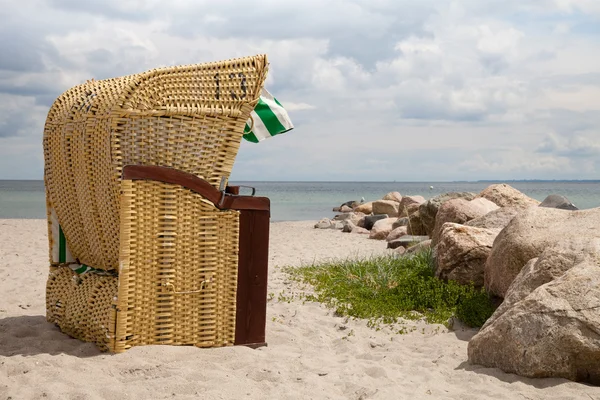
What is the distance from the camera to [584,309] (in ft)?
16.5

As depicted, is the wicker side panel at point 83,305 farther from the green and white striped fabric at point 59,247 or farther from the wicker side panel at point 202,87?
the wicker side panel at point 202,87

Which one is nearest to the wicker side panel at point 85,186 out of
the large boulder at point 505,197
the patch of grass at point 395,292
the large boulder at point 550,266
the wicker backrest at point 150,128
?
the wicker backrest at point 150,128

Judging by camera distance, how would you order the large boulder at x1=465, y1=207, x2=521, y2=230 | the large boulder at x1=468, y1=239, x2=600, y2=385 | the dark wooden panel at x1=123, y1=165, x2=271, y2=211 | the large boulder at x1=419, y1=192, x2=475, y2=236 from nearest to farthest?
the large boulder at x1=468, y1=239, x2=600, y2=385 < the dark wooden panel at x1=123, y1=165, x2=271, y2=211 < the large boulder at x1=465, y1=207, x2=521, y2=230 < the large boulder at x1=419, y1=192, x2=475, y2=236

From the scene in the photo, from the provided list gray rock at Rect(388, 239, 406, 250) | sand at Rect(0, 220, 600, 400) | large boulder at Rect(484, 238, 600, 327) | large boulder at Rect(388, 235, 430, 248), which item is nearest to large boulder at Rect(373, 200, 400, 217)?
gray rock at Rect(388, 239, 406, 250)

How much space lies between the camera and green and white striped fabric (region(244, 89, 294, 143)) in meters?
6.24

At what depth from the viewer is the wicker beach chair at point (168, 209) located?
17.9 feet

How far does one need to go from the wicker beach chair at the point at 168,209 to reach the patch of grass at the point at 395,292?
219 centimetres

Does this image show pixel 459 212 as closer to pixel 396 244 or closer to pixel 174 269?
pixel 396 244

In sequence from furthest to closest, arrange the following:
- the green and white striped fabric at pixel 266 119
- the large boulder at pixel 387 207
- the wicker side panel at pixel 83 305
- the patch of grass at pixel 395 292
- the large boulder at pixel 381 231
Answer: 1. the large boulder at pixel 387 207
2. the large boulder at pixel 381 231
3. the patch of grass at pixel 395 292
4. the green and white striped fabric at pixel 266 119
5. the wicker side panel at pixel 83 305

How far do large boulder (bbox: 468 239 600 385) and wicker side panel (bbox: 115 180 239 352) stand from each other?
241cm

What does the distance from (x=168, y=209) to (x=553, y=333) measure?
11.2 feet

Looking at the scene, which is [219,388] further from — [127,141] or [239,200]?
[127,141]

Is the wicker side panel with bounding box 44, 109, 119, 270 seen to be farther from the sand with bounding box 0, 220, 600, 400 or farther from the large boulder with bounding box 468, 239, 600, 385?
the large boulder with bounding box 468, 239, 600, 385

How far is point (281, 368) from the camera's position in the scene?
535cm
